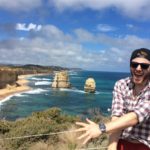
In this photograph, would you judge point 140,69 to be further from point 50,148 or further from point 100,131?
point 50,148

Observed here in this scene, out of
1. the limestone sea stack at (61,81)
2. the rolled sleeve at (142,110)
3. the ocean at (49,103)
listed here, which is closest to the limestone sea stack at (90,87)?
the ocean at (49,103)

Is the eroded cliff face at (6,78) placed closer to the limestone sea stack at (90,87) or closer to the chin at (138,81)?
the limestone sea stack at (90,87)

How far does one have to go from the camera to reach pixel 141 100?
2625 millimetres

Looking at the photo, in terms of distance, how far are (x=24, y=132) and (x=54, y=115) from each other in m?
6.23

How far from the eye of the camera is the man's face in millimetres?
2645

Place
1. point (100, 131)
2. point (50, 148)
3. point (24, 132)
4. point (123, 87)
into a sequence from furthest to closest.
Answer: point (24, 132) < point (50, 148) < point (123, 87) < point (100, 131)

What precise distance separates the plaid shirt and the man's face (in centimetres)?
7

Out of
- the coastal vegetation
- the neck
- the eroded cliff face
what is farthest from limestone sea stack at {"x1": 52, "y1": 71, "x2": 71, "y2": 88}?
the neck

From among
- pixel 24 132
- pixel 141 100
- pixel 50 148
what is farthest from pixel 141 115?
pixel 24 132

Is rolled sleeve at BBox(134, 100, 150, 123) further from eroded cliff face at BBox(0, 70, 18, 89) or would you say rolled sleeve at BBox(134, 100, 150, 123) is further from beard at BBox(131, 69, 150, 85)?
eroded cliff face at BBox(0, 70, 18, 89)

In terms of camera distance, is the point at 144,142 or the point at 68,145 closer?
the point at 144,142

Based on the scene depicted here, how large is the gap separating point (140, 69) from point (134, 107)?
0.25m

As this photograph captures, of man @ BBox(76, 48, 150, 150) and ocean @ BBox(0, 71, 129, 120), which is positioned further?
ocean @ BBox(0, 71, 129, 120)

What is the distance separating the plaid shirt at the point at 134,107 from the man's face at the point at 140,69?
7cm
